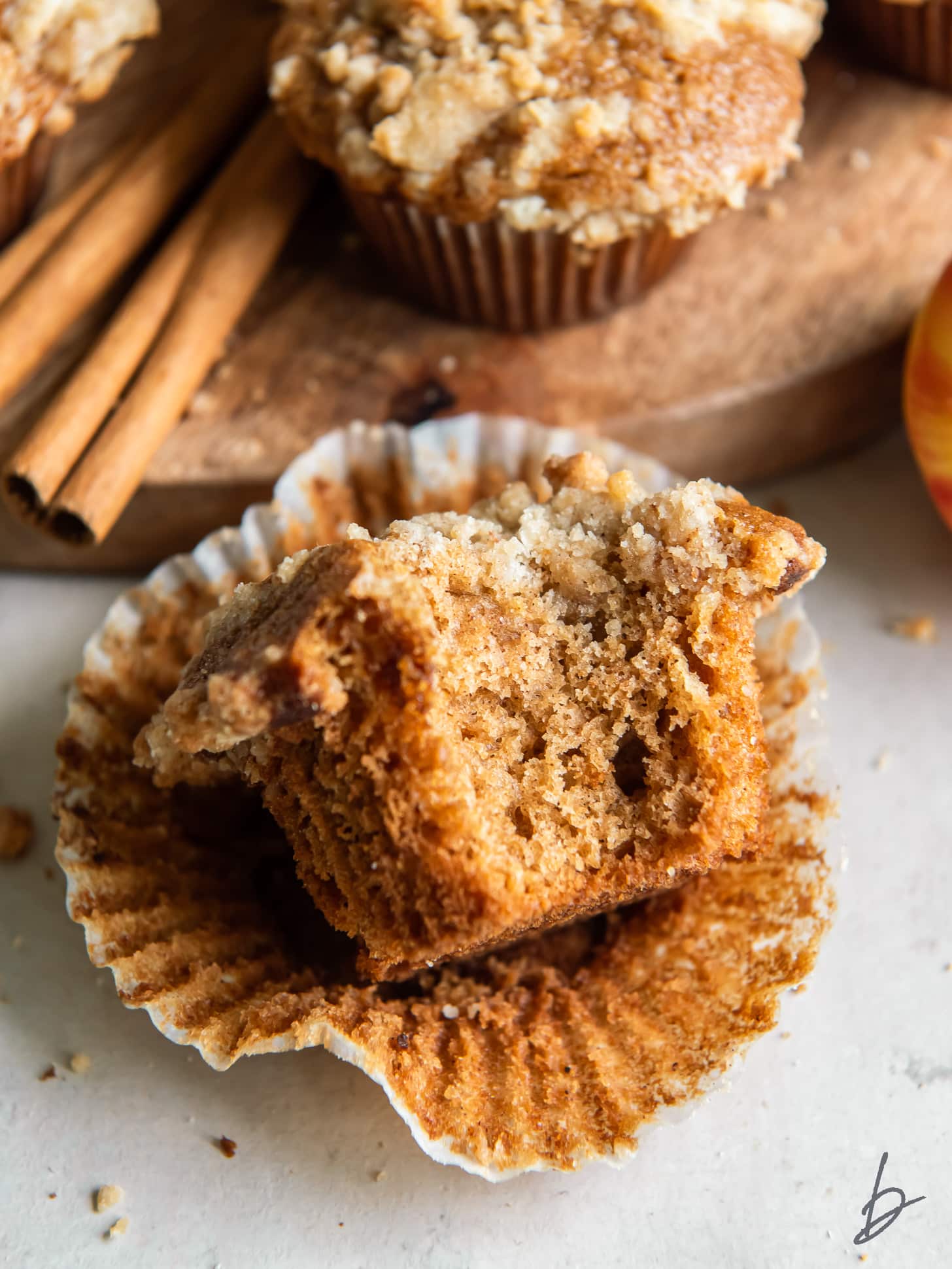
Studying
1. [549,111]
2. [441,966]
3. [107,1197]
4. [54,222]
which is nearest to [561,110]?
[549,111]

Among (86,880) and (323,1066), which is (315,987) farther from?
(86,880)

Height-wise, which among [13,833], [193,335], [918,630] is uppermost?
[193,335]

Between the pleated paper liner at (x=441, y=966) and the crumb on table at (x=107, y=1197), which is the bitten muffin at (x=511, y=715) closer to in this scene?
the pleated paper liner at (x=441, y=966)

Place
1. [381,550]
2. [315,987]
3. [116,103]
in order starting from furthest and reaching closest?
[116,103] → [315,987] → [381,550]

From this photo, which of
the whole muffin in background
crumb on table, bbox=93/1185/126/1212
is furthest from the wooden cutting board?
crumb on table, bbox=93/1185/126/1212

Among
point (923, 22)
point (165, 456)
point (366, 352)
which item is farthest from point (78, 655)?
point (923, 22)
